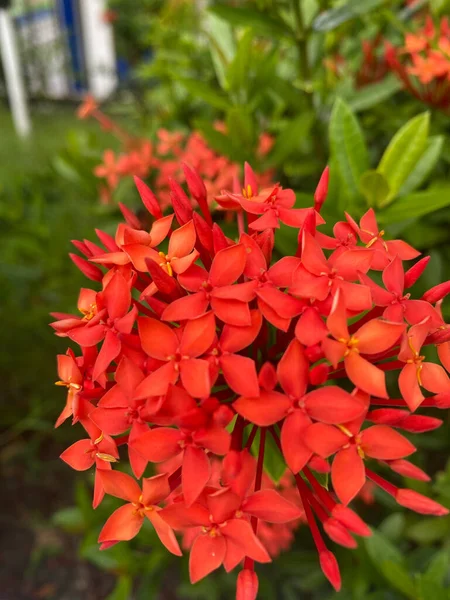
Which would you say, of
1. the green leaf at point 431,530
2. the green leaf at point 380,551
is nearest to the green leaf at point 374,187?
the green leaf at point 380,551

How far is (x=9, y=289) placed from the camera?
7.40ft

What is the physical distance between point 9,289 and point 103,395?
1756 mm

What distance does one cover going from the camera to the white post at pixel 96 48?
20.7ft

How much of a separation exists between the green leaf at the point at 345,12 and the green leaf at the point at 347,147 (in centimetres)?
22

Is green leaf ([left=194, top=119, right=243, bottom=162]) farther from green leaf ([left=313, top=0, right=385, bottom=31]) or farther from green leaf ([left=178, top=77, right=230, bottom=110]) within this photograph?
green leaf ([left=313, top=0, right=385, bottom=31])

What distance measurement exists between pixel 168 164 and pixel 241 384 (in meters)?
0.93

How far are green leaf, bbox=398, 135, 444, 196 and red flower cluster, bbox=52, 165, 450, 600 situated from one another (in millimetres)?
356

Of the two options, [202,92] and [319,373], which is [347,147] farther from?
[319,373]

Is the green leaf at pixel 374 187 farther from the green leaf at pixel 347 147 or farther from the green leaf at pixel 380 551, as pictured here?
the green leaf at pixel 380 551

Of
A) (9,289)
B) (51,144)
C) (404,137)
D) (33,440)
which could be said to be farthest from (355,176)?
(51,144)

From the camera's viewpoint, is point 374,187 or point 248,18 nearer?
point 374,187

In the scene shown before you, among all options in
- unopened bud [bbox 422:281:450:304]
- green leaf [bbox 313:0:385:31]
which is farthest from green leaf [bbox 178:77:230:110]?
unopened bud [bbox 422:281:450:304]

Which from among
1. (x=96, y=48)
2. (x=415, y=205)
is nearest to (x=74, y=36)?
(x=96, y=48)

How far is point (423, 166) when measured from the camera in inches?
39.4
